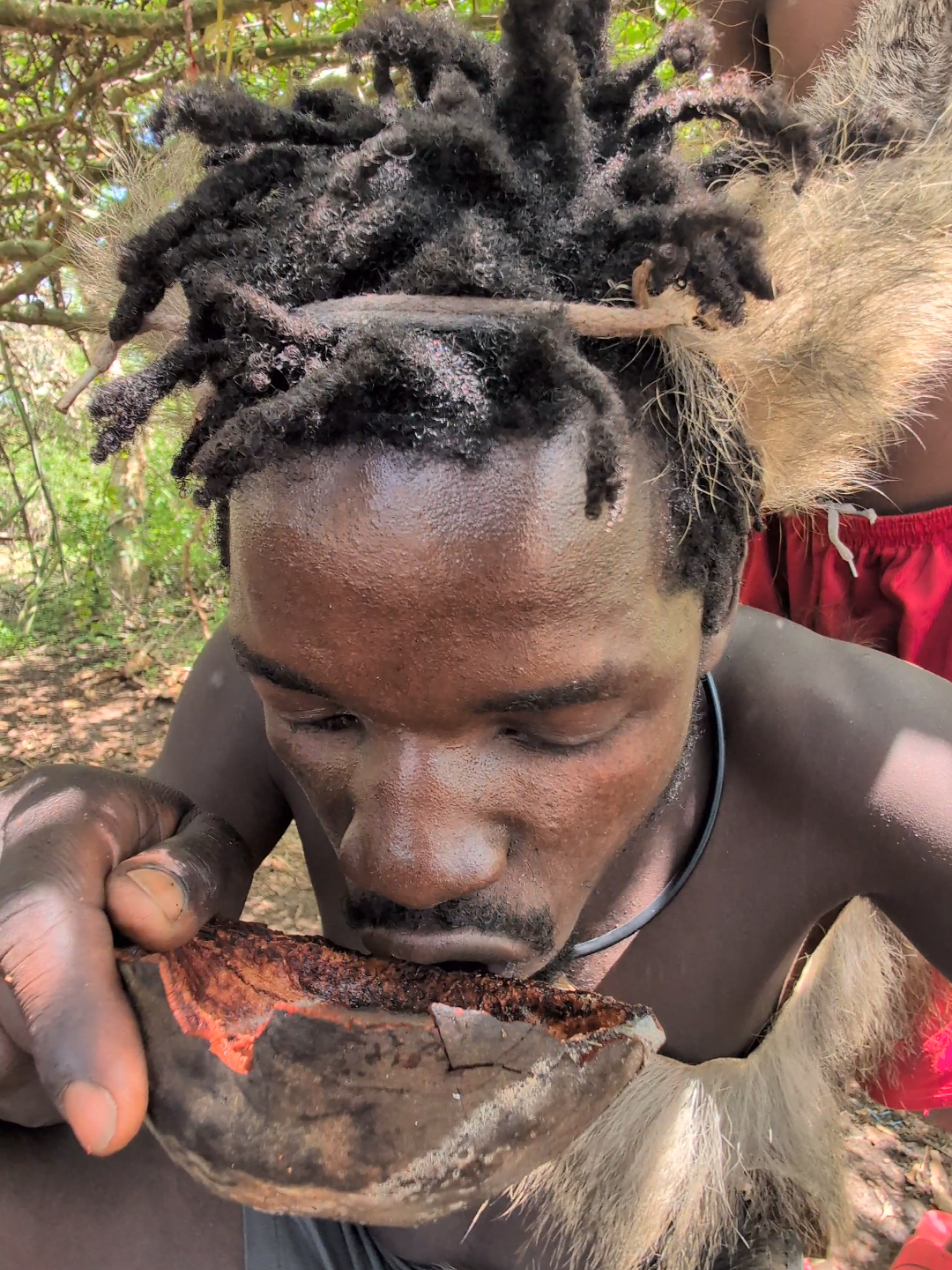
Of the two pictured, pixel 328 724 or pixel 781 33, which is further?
pixel 781 33

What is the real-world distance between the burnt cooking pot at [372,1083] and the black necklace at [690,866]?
36 centimetres

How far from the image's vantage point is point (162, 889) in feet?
3.62

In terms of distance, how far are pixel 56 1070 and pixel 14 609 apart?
5712 mm

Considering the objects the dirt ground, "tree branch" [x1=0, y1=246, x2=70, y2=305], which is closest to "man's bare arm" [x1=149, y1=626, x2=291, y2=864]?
the dirt ground

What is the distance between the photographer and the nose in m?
0.99

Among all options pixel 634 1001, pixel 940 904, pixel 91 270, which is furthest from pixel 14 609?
pixel 940 904

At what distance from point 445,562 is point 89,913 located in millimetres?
583

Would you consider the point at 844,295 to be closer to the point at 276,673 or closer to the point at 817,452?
the point at 817,452

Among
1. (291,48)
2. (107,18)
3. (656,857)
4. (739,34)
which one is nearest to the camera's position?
(656,857)

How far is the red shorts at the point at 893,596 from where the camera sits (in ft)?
5.39

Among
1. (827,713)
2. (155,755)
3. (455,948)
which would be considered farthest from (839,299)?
(155,755)

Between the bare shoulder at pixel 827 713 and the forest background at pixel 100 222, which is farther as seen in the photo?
the forest background at pixel 100 222

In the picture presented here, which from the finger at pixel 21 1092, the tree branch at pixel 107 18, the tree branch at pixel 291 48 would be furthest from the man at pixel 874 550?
the tree branch at pixel 291 48

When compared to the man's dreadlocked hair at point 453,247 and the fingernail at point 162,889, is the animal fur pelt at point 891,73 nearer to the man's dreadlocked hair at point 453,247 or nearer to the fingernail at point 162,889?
the man's dreadlocked hair at point 453,247
